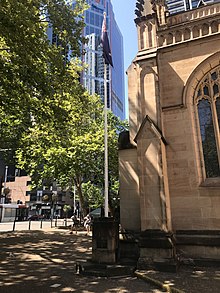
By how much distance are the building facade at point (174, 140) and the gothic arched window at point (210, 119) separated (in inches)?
1.4

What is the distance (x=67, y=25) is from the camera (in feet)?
37.9

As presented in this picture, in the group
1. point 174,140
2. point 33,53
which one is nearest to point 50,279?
point 174,140

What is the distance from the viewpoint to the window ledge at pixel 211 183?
8273 mm

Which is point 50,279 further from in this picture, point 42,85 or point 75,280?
point 42,85

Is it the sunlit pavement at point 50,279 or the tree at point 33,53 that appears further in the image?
the tree at point 33,53

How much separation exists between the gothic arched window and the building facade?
0.04 m

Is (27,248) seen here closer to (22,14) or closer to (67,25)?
(22,14)

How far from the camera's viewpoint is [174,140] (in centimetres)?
918

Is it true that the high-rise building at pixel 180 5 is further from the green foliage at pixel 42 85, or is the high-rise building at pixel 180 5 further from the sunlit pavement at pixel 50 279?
the sunlit pavement at pixel 50 279

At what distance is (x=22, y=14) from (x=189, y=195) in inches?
363

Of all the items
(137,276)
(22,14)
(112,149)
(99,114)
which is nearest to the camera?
(137,276)

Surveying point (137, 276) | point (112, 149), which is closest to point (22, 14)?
point (137, 276)

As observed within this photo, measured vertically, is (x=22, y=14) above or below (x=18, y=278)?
above

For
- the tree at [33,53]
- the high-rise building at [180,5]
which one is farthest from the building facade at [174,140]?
the high-rise building at [180,5]
